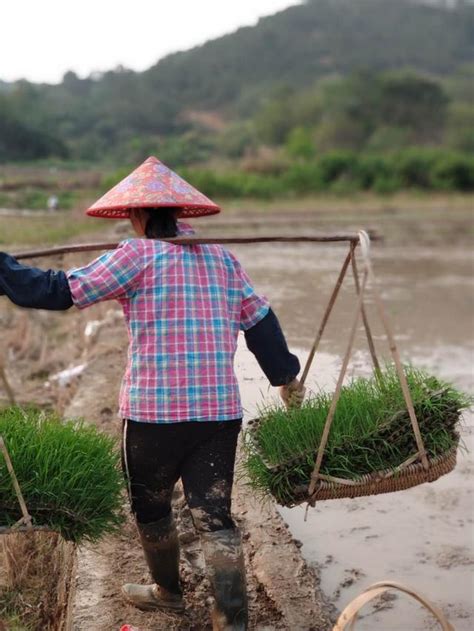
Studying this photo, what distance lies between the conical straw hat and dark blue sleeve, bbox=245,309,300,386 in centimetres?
43

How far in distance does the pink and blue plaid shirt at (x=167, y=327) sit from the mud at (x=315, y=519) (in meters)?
0.84

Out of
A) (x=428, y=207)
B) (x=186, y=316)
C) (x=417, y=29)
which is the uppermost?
(x=417, y=29)

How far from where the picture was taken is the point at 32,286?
2336 mm

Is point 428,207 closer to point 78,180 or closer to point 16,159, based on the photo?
point 78,180

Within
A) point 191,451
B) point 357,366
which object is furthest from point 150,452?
point 357,366

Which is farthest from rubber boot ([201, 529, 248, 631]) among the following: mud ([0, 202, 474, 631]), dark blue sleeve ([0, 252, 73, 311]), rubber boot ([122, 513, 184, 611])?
dark blue sleeve ([0, 252, 73, 311])

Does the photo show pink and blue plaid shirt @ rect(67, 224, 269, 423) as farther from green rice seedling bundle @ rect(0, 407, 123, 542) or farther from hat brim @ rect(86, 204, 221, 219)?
green rice seedling bundle @ rect(0, 407, 123, 542)

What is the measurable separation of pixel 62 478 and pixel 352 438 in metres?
0.92

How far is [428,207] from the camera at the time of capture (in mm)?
26156

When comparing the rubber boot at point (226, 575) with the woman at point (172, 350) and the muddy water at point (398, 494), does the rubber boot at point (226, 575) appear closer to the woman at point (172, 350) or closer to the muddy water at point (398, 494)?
the woman at point (172, 350)

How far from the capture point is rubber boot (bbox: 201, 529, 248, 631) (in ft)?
8.20

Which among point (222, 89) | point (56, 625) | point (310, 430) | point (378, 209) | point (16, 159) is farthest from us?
point (222, 89)

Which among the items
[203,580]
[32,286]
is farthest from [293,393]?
[32,286]

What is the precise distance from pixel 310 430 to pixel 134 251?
0.88 meters
